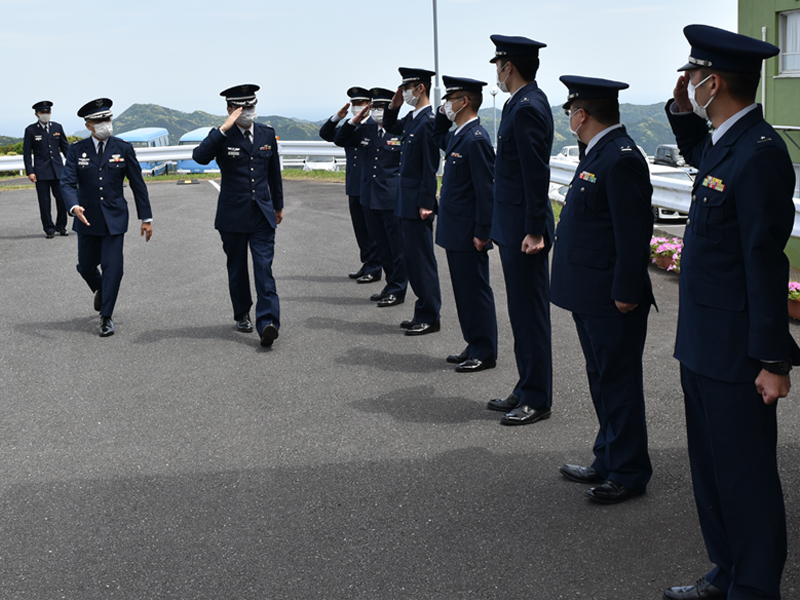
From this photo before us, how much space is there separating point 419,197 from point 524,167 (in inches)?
97.4

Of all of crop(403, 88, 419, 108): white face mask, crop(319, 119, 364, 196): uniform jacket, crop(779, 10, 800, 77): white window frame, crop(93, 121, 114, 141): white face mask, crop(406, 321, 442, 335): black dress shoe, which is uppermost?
crop(779, 10, 800, 77): white window frame

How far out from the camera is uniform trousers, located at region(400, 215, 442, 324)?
7785 millimetres

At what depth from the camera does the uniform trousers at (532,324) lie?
5.53 meters

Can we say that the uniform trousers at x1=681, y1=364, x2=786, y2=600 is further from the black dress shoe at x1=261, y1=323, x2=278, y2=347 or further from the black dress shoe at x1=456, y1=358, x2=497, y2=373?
the black dress shoe at x1=261, y1=323, x2=278, y2=347

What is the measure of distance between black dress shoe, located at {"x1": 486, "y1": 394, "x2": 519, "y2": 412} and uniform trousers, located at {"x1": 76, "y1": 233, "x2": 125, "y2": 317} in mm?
3956

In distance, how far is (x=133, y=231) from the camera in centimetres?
1439

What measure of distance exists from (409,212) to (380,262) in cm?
241

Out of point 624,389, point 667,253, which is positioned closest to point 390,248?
point 667,253

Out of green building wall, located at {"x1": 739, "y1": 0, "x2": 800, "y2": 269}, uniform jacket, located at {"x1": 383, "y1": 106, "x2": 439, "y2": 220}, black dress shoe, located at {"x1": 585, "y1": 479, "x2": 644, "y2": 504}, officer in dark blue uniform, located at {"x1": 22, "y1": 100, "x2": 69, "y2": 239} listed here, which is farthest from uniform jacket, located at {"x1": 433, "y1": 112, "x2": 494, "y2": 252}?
green building wall, located at {"x1": 739, "y1": 0, "x2": 800, "y2": 269}

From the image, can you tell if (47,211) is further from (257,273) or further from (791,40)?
(791,40)

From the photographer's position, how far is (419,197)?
7688 mm

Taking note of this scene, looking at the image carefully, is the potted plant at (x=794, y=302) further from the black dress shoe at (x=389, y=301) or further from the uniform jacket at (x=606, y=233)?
the uniform jacket at (x=606, y=233)

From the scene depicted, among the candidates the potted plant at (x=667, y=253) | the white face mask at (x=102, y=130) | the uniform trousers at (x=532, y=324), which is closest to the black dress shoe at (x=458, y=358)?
the uniform trousers at (x=532, y=324)

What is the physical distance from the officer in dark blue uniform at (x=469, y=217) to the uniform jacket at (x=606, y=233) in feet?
6.37
